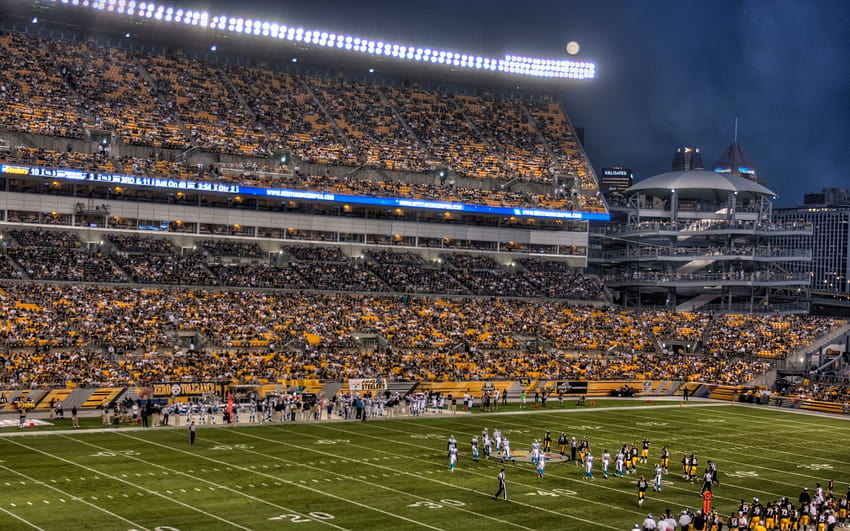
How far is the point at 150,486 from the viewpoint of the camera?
30.4 meters

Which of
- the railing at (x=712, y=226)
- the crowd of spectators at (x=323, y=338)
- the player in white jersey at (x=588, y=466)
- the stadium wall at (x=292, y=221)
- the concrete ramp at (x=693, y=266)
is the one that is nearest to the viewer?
the player in white jersey at (x=588, y=466)

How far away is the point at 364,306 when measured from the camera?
2692 inches

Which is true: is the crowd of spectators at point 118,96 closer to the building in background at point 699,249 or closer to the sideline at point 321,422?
the sideline at point 321,422

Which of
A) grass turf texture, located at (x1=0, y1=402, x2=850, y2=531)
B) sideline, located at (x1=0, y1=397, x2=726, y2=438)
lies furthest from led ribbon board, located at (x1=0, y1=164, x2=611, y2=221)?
grass turf texture, located at (x1=0, y1=402, x2=850, y2=531)

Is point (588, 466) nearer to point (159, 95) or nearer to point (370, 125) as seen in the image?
point (159, 95)

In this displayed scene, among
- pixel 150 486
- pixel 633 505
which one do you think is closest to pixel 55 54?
pixel 150 486

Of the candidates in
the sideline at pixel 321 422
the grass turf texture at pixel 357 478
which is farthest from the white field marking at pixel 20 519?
the sideline at pixel 321 422

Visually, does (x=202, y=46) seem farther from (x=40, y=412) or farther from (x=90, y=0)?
(x=40, y=412)

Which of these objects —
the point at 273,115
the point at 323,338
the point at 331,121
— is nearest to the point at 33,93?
the point at 273,115

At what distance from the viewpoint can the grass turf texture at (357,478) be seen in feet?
89.0

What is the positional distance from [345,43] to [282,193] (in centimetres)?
1747

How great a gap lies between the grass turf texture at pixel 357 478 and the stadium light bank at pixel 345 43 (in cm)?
4193

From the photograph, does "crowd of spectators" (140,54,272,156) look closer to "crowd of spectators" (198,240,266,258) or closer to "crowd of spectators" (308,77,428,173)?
"crowd of spectators" (198,240,266,258)

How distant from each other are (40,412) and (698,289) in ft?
191
